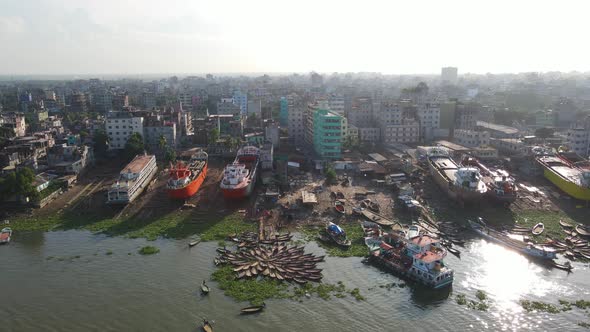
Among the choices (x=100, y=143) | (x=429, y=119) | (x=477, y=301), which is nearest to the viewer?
(x=477, y=301)

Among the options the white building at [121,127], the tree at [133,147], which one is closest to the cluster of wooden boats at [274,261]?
the tree at [133,147]

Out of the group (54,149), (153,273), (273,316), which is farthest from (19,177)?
(273,316)

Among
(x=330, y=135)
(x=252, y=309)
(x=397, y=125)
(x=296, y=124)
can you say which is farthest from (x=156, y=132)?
(x=252, y=309)

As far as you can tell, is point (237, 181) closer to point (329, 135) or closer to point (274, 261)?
point (274, 261)

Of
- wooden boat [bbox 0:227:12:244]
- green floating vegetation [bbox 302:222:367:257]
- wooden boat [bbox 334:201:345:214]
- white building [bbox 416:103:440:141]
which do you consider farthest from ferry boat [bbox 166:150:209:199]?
white building [bbox 416:103:440:141]

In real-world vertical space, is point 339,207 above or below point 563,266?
above

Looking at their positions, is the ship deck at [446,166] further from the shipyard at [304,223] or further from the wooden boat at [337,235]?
the wooden boat at [337,235]
